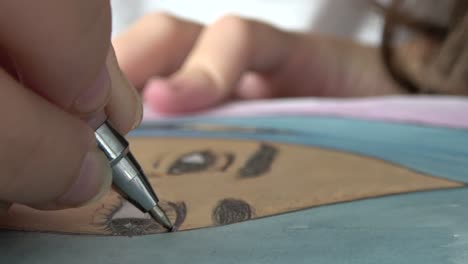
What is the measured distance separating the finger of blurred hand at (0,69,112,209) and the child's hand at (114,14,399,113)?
0.98ft

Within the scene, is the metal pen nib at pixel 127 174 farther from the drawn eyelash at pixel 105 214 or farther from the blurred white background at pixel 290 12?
the blurred white background at pixel 290 12

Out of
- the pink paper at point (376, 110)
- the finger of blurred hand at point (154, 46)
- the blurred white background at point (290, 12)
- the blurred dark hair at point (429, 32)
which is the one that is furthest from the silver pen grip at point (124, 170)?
the blurred white background at point (290, 12)

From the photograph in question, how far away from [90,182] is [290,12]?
70 cm

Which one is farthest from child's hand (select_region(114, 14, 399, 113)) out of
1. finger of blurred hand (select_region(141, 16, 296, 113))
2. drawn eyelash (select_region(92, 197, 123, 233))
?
drawn eyelash (select_region(92, 197, 123, 233))

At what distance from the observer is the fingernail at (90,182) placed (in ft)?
0.68

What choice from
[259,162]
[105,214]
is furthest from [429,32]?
[105,214]

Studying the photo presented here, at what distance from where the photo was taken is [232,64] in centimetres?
59

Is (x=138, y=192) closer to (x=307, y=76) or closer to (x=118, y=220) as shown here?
(x=118, y=220)

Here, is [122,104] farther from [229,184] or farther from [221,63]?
[221,63]

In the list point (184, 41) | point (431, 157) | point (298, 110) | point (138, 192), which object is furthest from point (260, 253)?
point (184, 41)

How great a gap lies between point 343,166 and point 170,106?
7.9 inches

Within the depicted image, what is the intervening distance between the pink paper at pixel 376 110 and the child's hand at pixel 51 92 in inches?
10.8

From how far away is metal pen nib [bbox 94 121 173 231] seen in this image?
0.74ft

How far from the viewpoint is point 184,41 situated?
633mm
